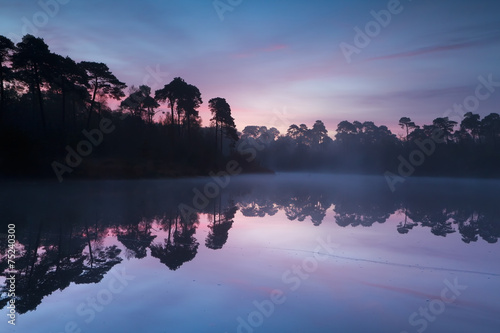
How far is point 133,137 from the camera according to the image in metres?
41.5

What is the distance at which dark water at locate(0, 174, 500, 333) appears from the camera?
4.45m

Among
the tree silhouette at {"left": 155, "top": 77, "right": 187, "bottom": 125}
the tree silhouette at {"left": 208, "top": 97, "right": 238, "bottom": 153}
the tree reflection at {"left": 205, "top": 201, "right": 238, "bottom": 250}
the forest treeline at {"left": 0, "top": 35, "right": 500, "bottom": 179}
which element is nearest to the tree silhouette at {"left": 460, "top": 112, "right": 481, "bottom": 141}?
the forest treeline at {"left": 0, "top": 35, "right": 500, "bottom": 179}

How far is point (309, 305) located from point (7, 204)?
599 inches

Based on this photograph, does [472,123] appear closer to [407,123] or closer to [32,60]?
[407,123]

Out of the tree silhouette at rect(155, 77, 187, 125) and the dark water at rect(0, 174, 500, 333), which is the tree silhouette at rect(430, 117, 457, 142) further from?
the dark water at rect(0, 174, 500, 333)

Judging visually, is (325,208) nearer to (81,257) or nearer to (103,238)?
(103,238)

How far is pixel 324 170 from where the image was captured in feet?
273

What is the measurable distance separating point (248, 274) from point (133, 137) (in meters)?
39.0

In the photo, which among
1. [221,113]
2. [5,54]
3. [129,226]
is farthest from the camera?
[221,113]

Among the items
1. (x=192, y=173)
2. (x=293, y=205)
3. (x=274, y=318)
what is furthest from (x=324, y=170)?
(x=274, y=318)

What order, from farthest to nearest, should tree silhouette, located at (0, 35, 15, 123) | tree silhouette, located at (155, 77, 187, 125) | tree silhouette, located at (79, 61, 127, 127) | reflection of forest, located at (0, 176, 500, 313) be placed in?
tree silhouette, located at (155, 77, 187, 125) → tree silhouette, located at (79, 61, 127, 127) → tree silhouette, located at (0, 35, 15, 123) → reflection of forest, located at (0, 176, 500, 313)

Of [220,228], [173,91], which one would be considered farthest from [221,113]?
[220,228]

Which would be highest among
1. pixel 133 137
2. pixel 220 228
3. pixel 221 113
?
pixel 221 113

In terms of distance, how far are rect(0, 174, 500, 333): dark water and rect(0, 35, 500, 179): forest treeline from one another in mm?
18992
